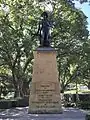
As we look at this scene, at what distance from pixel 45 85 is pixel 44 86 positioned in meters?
0.08

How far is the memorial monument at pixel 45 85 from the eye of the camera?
1873 cm

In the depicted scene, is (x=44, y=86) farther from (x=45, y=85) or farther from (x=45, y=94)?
(x=45, y=94)

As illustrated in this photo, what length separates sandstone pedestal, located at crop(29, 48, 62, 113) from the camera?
1872 centimetres

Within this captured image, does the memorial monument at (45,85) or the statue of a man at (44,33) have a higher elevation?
the statue of a man at (44,33)

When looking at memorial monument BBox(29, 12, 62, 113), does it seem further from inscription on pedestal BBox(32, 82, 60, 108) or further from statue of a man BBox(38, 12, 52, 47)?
statue of a man BBox(38, 12, 52, 47)

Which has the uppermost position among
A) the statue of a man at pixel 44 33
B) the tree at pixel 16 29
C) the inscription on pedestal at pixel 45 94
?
the tree at pixel 16 29

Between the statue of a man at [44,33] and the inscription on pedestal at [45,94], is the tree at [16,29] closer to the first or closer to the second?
the statue of a man at [44,33]

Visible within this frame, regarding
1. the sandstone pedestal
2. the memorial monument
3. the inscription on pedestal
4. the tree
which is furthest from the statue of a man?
the tree

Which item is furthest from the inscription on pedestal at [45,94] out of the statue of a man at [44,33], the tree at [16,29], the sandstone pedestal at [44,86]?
the tree at [16,29]

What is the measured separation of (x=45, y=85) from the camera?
18.9 m

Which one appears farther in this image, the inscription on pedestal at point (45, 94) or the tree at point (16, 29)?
the tree at point (16, 29)

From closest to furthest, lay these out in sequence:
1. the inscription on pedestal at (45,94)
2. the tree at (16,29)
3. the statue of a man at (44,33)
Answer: the inscription on pedestal at (45,94) → the statue of a man at (44,33) → the tree at (16,29)

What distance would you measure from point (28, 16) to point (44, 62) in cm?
1274

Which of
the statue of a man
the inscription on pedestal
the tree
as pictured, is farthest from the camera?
the tree
